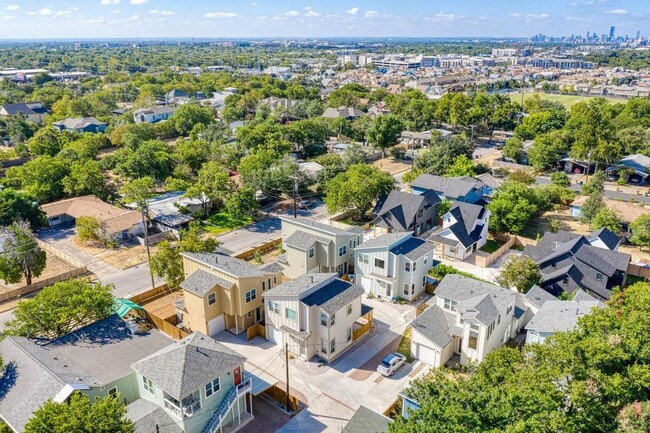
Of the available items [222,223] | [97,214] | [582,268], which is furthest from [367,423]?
[97,214]

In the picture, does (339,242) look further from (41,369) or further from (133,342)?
(41,369)

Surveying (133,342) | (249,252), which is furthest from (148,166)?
(133,342)

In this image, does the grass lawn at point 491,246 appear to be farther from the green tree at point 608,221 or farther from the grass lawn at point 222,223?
the grass lawn at point 222,223

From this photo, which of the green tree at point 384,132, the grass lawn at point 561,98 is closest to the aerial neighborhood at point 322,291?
the green tree at point 384,132

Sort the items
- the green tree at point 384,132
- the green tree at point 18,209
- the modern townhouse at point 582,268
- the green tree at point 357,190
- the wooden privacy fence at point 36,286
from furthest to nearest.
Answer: the green tree at point 384,132 < the green tree at point 357,190 < the green tree at point 18,209 < the wooden privacy fence at point 36,286 < the modern townhouse at point 582,268

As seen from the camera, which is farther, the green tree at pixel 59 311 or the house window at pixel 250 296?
the house window at pixel 250 296

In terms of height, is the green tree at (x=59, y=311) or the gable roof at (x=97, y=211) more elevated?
the green tree at (x=59, y=311)
